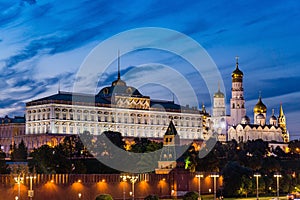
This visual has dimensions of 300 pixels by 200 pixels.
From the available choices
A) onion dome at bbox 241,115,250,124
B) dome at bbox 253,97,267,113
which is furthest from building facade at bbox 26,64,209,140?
dome at bbox 253,97,267,113

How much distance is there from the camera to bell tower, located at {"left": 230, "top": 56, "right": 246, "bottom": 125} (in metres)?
180

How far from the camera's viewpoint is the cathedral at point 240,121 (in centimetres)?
17288

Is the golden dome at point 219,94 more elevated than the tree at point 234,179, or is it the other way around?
the golden dome at point 219,94

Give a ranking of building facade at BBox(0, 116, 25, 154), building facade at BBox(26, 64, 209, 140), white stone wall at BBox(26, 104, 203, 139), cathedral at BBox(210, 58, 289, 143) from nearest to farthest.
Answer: white stone wall at BBox(26, 104, 203, 139)
building facade at BBox(26, 64, 209, 140)
building facade at BBox(0, 116, 25, 154)
cathedral at BBox(210, 58, 289, 143)

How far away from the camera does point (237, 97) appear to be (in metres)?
180

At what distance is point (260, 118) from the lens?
178625 millimetres

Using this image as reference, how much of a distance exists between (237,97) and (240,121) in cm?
617

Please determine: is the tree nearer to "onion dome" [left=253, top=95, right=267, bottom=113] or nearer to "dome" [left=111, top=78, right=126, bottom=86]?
"dome" [left=111, top=78, right=126, bottom=86]

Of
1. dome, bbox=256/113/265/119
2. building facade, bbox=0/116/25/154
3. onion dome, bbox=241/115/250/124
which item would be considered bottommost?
building facade, bbox=0/116/25/154

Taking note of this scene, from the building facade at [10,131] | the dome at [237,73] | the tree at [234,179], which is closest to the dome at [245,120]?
the dome at [237,73]

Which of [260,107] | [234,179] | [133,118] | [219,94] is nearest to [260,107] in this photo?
[260,107]

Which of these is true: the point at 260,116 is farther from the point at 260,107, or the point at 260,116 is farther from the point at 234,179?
the point at 234,179

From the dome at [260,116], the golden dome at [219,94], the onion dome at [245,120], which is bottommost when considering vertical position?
the onion dome at [245,120]

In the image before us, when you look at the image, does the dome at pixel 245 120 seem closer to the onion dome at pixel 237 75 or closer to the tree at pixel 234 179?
the onion dome at pixel 237 75
